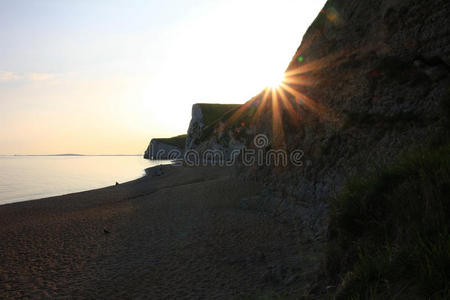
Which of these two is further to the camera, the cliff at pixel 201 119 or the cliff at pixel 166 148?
the cliff at pixel 166 148

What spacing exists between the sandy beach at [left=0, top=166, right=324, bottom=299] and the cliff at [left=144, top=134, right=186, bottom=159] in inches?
4875

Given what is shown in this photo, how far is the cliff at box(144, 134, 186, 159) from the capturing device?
14100 centimetres

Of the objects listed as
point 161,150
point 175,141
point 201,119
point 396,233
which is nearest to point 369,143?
point 396,233

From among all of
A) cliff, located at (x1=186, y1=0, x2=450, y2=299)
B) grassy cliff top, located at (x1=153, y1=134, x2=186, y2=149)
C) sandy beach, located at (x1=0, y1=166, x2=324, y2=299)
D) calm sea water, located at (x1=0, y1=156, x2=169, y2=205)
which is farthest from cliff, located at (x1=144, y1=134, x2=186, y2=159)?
cliff, located at (x1=186, y1=0, x2=450, y2=299)

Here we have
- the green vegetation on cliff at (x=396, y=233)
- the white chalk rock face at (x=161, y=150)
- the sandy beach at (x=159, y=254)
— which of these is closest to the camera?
the green vegetation on cliff at (x=396, y=233)

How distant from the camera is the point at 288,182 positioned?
526 inches

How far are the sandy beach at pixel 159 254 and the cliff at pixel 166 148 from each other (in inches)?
4875

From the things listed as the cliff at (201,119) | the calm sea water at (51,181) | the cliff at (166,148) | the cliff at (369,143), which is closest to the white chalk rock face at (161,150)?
the cliff at (166,148)

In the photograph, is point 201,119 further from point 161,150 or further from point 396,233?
point 161,150

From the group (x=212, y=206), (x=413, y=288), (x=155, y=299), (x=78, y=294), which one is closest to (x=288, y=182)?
(x=212, y=206)

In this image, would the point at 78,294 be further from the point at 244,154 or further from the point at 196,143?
the point at 196,143

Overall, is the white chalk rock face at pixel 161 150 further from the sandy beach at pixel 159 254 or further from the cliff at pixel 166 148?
the sandy beach at pixel 159 254

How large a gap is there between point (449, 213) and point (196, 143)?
69053 mm

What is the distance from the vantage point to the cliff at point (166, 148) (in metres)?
141
